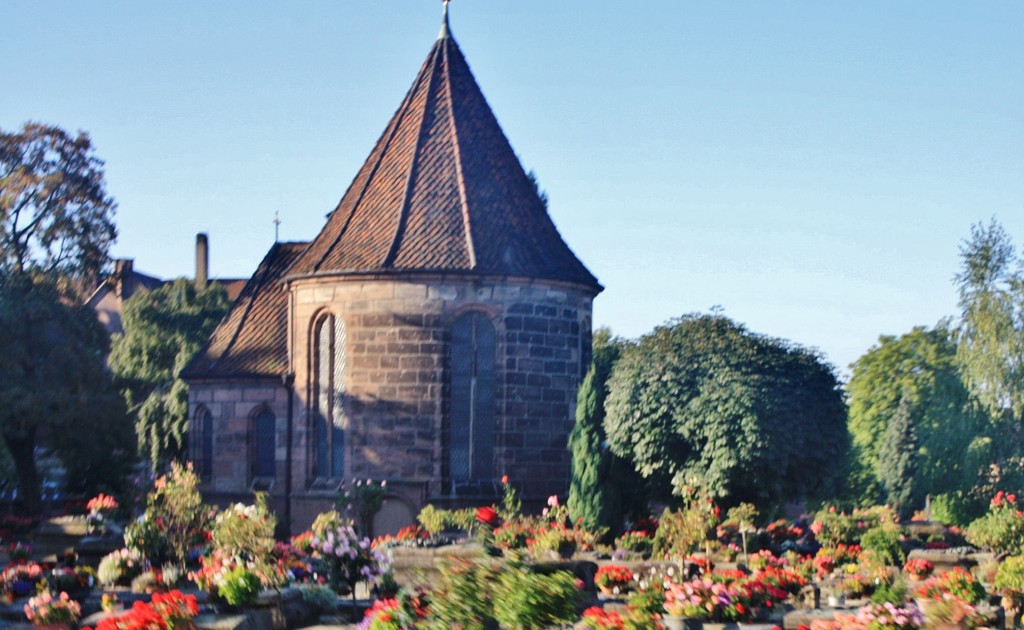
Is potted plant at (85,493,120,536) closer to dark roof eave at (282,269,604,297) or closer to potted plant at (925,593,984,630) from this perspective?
dark roof eave at (282,269,604,297)

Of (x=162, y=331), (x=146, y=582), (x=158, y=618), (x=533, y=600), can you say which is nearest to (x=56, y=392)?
(x=162, y=331)

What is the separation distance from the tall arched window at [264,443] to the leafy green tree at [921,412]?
1897cm

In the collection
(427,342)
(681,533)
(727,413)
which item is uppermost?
(427,342)

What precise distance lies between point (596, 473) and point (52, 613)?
17.3 meters

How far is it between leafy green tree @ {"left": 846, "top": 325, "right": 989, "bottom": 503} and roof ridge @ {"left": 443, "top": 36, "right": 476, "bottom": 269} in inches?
695

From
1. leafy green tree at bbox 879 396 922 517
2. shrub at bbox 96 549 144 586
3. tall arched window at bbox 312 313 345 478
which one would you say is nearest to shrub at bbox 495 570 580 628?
shrub at bbox 96 549 144 586

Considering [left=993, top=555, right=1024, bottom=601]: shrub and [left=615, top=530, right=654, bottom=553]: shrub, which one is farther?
[left=615, top=530, right=654, bottom=553]: shrub

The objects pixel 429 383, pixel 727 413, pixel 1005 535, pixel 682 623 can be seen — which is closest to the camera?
pixel 682 623

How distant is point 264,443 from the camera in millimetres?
39250

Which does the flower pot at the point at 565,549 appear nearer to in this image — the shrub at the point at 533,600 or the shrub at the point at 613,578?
the shrub at the point at 613,578

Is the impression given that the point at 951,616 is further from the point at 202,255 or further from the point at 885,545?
the point at 202,255

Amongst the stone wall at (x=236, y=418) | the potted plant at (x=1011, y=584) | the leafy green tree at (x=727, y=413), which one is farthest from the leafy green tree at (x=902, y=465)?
the potted plant at (x=1011, y=584)

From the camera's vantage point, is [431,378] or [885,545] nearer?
[885,545]

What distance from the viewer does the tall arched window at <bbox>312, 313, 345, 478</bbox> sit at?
3650 cm
